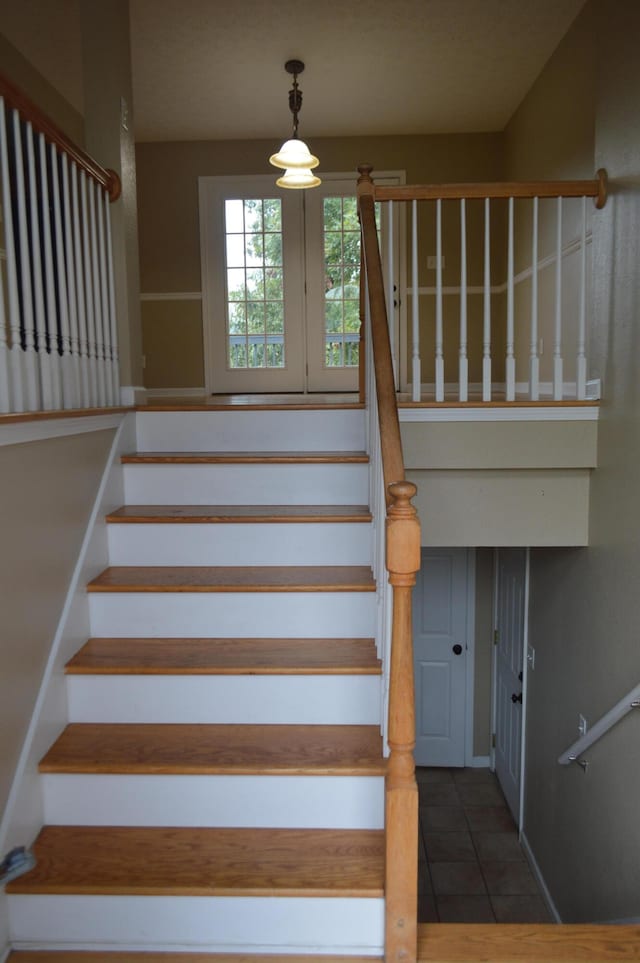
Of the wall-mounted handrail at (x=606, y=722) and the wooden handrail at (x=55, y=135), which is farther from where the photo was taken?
the wall-mounted handrail at (x=606, y=722)

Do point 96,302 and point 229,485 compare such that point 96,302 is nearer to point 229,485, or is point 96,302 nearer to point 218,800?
point 229,485

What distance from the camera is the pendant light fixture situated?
379 centimetres

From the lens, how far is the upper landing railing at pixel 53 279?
6.58 feet

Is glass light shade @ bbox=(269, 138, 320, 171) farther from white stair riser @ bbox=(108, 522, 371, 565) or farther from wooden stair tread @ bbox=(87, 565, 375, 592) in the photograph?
wooden stair tread @ bbox=(87, 565, 375, 592)

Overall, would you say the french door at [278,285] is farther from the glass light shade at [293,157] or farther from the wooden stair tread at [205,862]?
the wooden stair tread at [205,862]

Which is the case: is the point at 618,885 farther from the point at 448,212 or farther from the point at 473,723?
the point at 448,212

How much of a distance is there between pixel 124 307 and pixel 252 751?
200cm

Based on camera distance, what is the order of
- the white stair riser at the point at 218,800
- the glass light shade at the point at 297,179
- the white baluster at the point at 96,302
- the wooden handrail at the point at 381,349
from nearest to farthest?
the wooden handrail at the point at 381,349, the white stair riser at the point at 218,800, the white baluster at the point at 96,302, the glass light shade at the point at 297,179

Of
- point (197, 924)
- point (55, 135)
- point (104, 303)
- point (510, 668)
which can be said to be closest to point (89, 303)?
point (104, 303)

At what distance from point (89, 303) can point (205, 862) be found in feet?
6.53

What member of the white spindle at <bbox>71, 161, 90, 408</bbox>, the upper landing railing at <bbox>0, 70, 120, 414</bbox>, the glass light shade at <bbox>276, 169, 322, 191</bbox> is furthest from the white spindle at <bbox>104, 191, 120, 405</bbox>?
the glass light shade at <bbox>276, 169, 322, 191</bbox>

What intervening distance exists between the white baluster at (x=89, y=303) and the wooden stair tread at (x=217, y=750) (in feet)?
4.16

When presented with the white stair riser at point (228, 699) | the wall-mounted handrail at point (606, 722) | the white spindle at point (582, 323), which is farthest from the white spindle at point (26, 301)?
the wall-mounted handrail at point (606, 722)

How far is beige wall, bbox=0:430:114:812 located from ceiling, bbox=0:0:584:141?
6.95 ft
